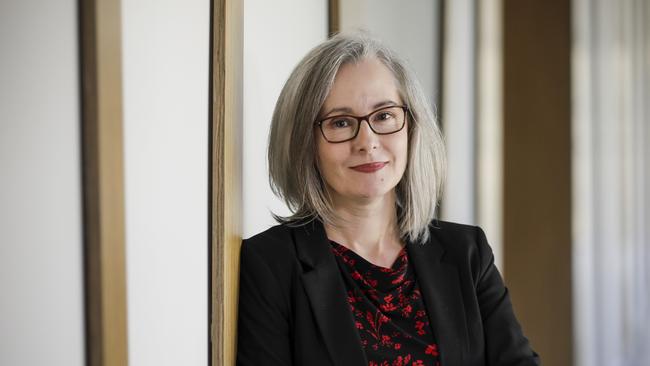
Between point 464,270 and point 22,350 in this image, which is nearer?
point 22,350

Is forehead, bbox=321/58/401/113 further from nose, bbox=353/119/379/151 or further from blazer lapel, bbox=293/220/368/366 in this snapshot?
blazer lapel, bbox=293/220/368/366

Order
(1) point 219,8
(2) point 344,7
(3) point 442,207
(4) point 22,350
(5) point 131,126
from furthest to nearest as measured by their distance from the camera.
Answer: (3) point 442,207 < (2) point 344,7 < (1) point 219,8 < (5) point 131,126 < (4) point 22,350

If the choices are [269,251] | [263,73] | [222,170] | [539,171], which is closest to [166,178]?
[222,170]

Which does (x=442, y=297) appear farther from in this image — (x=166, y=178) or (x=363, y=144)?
(x=166, y=178)

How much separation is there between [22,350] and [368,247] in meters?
1.05

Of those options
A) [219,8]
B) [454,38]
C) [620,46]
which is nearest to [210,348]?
[219,8]

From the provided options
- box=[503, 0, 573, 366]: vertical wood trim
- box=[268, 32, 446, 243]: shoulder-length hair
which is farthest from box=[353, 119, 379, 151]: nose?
box=[503, 0, 573, 366]: vertical wood trim

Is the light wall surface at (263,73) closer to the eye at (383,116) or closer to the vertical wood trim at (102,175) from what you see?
the eye at (383,116)

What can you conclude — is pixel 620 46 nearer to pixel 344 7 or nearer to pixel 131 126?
pixel 344 7

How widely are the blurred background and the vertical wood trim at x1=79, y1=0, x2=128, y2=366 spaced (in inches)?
0.4

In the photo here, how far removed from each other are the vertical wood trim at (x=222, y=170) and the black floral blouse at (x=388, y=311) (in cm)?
32

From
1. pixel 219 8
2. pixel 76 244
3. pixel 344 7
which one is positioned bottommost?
pixel 76 244

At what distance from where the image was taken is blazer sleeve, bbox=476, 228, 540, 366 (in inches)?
60.2

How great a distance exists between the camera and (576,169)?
341cm
